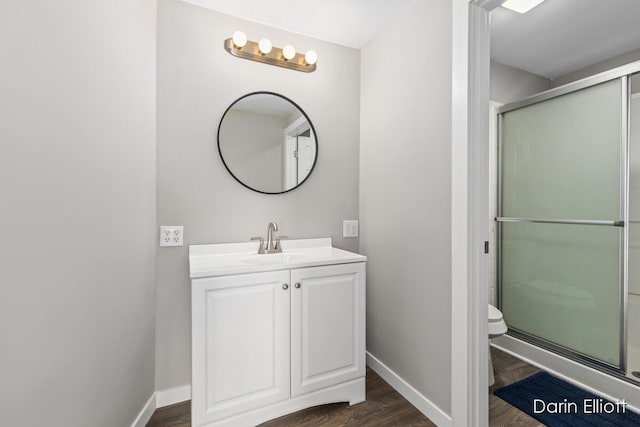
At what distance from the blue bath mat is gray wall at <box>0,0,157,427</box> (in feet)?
6.69

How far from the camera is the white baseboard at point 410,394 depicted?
4.59ft

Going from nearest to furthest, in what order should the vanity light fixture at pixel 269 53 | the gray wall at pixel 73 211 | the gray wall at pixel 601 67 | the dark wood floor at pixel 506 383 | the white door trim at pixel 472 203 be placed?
the gray wall at pixel 73 211 < the white door trim at pixel 472 203 < the dark wood floor at pixel 506 383 < the vanity light fixture at pixel 269 53 < the gray wall at pixel 601 67

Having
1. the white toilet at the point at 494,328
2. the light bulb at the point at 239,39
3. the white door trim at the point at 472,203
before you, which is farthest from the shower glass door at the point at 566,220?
the light bulb at the point at 239,39

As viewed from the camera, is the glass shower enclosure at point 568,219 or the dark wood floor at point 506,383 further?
the glass shower enclosure at point 568,219

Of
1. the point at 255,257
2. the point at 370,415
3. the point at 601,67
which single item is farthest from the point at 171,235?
the point at 601,67

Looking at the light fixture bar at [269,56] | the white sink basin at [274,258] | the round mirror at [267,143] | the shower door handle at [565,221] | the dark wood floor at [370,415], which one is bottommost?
the dark wood floor at [370,415]

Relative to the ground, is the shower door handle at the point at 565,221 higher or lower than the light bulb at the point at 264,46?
lower

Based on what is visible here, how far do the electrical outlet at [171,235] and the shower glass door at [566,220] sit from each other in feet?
8.16

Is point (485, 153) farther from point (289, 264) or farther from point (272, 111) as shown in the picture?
point (272, 111)

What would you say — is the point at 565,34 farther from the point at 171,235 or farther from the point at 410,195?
the point at 171,235

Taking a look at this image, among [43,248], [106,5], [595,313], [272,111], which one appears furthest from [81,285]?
[595,313]

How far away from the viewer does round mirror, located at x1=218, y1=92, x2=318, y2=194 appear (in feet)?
5.68

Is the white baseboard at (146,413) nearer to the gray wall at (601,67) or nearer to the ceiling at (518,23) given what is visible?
the ceiling at (518,23)

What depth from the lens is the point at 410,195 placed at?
1612 mm
